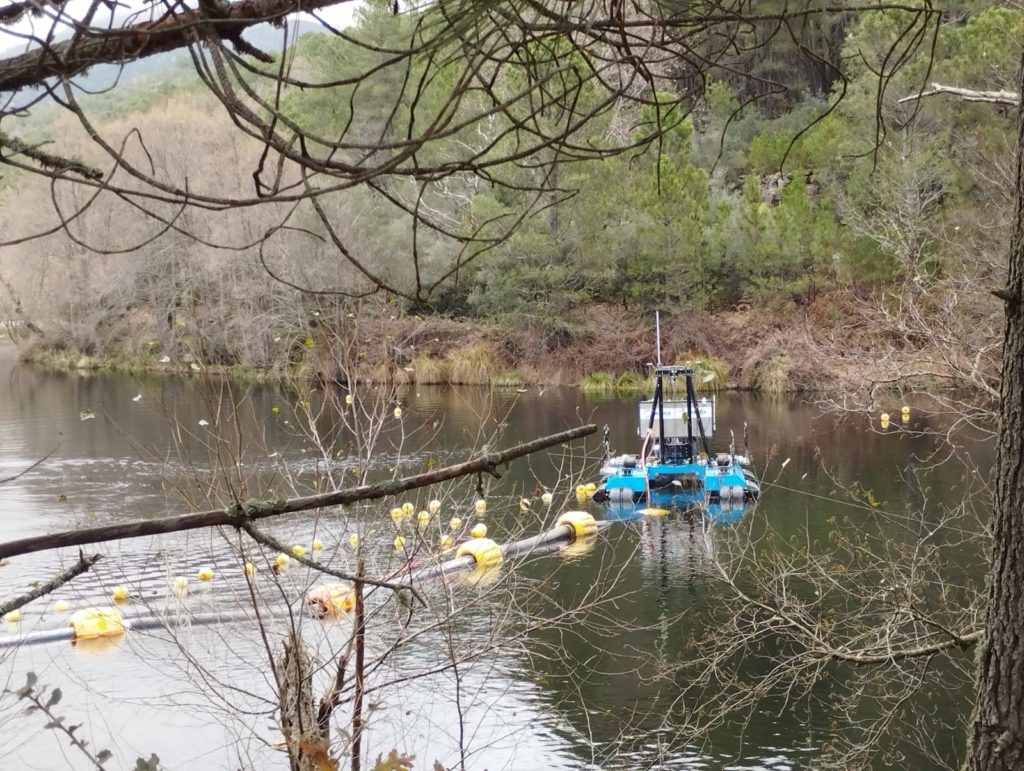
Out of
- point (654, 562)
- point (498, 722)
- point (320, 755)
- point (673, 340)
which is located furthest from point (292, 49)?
point (673, 340)

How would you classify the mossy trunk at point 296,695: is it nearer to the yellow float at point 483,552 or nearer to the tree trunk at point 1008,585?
the tree trunk at point 1008,585

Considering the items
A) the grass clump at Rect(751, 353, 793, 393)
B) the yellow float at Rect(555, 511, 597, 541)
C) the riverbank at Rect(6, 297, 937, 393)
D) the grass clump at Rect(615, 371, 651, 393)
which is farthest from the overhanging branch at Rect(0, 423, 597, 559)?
the grass clump at Rect(615, 371, 651, 393)

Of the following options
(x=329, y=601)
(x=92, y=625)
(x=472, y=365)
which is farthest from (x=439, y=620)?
(x=472, y=365)

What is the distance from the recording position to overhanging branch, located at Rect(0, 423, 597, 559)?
0.90 metres

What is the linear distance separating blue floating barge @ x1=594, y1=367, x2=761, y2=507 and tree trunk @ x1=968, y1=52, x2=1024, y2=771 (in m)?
10.4

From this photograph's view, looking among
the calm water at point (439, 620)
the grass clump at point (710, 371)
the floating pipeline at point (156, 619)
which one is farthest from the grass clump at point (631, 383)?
the floating pipeline at point (156, 619)

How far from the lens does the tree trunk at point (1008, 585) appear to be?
1.91 meters

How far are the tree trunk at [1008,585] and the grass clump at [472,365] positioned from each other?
21784 mm

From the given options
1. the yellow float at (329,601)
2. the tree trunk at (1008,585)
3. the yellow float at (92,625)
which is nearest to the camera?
the tree trunk at (1008,585)

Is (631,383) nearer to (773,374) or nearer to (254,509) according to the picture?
(773,374)

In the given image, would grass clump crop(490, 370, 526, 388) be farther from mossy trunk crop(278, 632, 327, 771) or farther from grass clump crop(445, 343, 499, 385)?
mossy trunk crop(278, 632, 327, 771)

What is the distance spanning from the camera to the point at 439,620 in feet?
16.9

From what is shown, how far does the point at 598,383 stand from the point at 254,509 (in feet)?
74.2

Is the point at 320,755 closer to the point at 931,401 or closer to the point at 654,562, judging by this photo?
the point at 654,562
